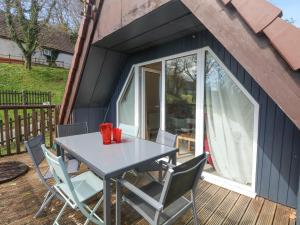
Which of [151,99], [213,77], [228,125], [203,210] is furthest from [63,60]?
[203,210]

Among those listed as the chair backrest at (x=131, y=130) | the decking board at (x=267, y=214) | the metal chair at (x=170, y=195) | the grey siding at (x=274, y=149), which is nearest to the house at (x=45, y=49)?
the chair backrest at (x=131, y=130)

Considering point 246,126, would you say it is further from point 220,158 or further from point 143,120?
point 143,120

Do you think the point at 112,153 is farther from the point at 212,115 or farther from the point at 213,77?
the point at 213,77

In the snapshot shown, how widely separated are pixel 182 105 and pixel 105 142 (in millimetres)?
1618

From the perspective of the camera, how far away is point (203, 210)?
227cm

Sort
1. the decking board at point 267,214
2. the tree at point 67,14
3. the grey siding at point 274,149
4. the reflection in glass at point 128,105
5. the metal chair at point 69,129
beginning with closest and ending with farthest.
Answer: the decking board at point 267,214
the grey siding at point 274,149
the metal chair at point 69,129
the reflection in glass at point 128,105
the tree at point 67,14

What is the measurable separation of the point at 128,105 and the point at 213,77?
2.19 m

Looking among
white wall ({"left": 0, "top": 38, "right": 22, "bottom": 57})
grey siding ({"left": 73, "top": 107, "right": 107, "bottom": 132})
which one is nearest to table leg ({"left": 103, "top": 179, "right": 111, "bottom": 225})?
grey siding ({"left": 73, "top": 107, "right": 107, "bottom": 132})

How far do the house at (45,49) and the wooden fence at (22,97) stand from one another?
6.40 m

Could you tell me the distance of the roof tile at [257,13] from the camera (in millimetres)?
1474

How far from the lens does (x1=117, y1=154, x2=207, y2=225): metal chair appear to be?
134cm

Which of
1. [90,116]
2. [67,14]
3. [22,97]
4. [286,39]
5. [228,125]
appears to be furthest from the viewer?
[67,14]

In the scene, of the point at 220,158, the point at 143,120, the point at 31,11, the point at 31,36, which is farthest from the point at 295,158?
the point at 31,36

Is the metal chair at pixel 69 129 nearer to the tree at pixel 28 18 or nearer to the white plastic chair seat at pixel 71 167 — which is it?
the white plastic chair seat at pixel 71 167
